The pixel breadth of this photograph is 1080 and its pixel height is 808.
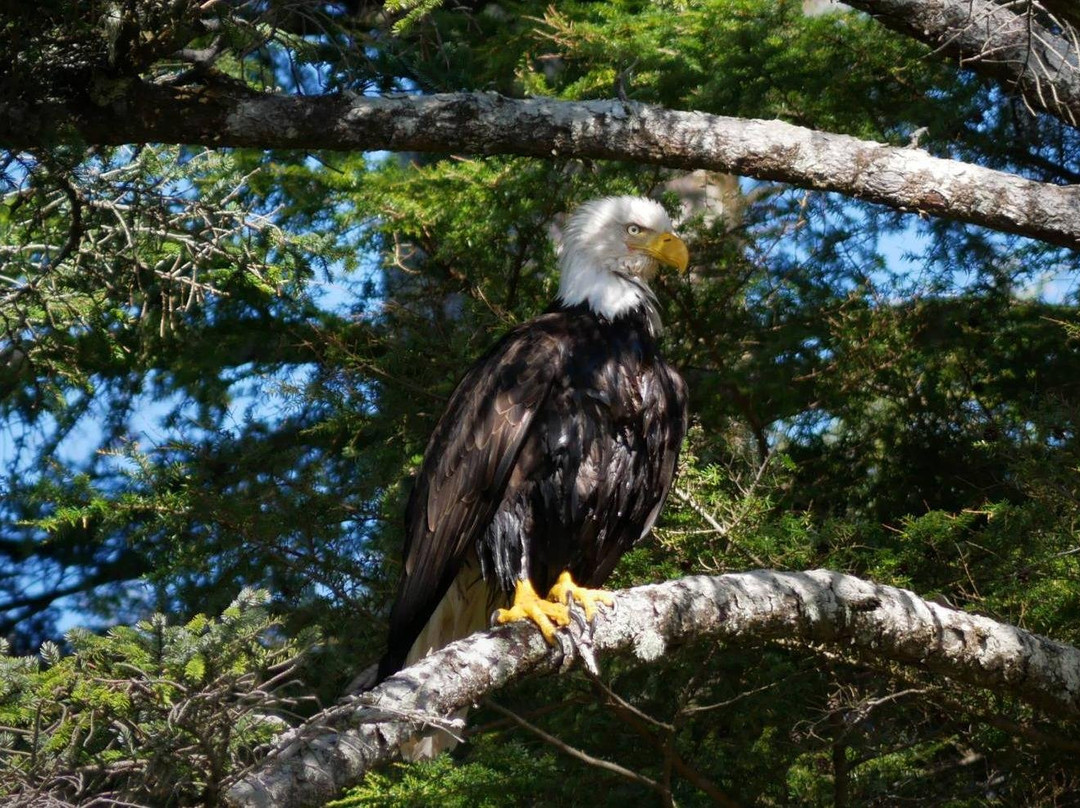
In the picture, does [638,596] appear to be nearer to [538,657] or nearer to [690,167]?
[538,657]

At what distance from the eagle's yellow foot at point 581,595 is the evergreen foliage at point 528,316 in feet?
1.43

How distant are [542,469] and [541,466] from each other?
1 centimetres

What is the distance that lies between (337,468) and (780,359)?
2.02 metres

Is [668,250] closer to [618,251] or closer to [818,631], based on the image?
[618,251]

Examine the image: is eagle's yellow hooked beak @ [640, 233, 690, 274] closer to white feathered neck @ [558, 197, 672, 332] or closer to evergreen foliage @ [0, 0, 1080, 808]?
white feathered neck @ [558, 197, 672, 332]

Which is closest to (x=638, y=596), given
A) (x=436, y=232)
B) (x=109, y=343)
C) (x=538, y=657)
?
(x=538, y=657)

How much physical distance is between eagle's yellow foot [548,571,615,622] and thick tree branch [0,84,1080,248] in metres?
1.45

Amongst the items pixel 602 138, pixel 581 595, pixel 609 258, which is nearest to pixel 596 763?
pixel 581 595

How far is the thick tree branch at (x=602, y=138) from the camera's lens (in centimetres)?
425

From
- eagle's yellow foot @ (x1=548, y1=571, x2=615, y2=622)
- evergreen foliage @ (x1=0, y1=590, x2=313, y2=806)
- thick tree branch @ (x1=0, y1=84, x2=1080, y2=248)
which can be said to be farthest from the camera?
thick tree branch @ (x1=0, y1=84, x2=1080, y2=248)

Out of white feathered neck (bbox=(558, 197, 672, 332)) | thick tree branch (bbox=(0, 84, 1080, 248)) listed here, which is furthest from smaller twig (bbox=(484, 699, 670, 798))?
thick tree branch (bbox=(0, 84, 1080, 248))

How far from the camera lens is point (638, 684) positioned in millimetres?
4961

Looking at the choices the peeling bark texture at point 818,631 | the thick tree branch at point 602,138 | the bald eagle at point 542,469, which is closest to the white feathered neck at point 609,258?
the bald eagle at point 542,469

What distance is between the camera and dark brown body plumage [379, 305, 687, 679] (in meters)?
4.23
